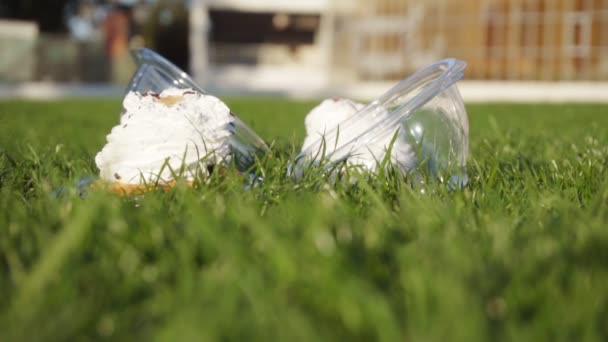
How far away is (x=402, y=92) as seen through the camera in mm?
2113

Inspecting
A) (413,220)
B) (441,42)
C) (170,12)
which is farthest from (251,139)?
(170,12)

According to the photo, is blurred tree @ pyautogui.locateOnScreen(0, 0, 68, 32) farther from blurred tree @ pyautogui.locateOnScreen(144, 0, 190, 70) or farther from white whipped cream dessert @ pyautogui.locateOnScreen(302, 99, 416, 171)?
white whipped cream dessert @ pyautogui.locateOnScreen(302, 99, 416, 171)

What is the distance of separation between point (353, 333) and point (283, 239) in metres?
0.27

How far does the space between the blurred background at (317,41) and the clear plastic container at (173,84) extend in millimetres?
14230

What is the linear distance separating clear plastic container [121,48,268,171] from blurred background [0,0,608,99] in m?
14.2

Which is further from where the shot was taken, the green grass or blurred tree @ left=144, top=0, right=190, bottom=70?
blurred tree @ left=144, top=0, right=190, bottom=70

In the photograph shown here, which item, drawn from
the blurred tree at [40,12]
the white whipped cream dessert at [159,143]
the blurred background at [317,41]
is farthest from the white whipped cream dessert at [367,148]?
the blurred tree at [40,12]

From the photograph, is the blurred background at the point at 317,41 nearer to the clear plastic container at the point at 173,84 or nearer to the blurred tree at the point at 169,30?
the blurred tree at the point at 169,30

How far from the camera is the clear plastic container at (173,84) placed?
6.70ft

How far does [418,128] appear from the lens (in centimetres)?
202

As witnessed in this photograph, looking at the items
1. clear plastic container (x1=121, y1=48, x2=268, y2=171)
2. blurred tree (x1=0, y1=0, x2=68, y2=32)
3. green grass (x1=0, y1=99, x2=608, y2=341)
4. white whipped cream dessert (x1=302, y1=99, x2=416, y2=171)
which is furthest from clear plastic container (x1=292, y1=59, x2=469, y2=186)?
blurred tree (x1=0, y1=0, x2=68, y2=32)

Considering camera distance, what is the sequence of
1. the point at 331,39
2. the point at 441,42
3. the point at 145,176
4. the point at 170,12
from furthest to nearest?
the point at 170,12 → the point at 331,39 → the point at 441,42 → the point at 145,176

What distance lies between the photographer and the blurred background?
1802 centimetres

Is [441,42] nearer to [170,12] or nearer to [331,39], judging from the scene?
[331,39]
